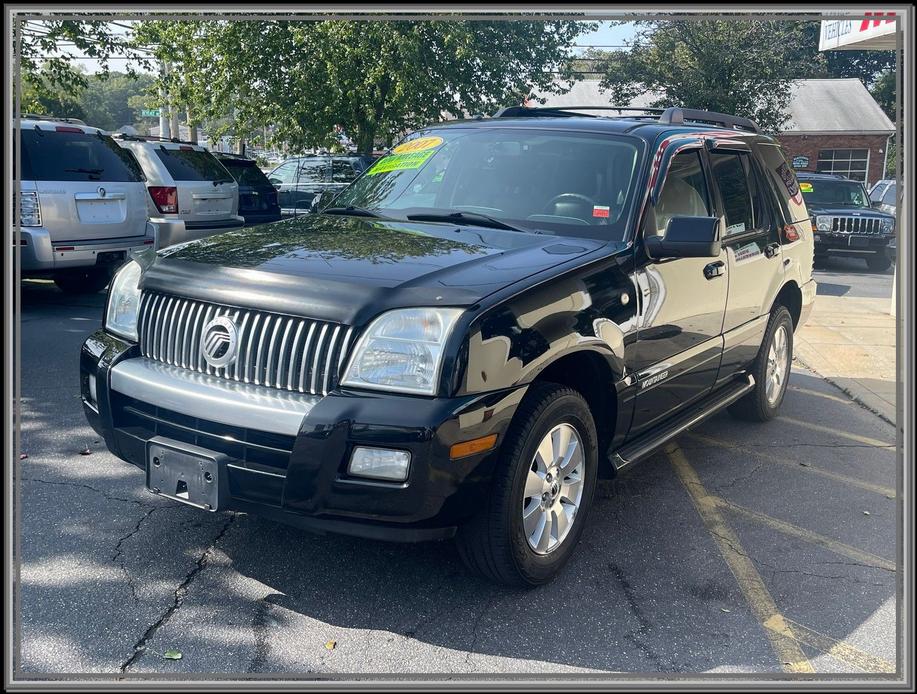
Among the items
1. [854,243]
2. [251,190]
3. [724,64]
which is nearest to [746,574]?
[251,190]

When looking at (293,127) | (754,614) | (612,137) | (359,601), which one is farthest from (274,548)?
(293,127)

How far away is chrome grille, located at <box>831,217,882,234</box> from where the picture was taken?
16781 mm

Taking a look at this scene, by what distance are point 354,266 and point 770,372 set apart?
3.79 meters

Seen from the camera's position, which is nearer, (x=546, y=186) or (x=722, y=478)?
(x=546, y=186)

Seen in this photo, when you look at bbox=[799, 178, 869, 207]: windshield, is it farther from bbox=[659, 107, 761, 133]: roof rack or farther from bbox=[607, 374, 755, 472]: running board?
bbox=[607, 374, 755, 472]: running board

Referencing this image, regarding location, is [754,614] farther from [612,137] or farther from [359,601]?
[612,137]

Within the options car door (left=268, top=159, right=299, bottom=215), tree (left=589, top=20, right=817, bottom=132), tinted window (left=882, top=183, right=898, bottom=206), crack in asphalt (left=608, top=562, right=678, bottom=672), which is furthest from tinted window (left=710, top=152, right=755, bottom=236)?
tree (left=589, top=20, right=817, bottom=132)

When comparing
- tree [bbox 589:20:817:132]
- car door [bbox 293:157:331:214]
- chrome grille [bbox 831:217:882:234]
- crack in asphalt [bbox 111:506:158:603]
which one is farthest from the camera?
tree [bbox 589:20:817:132]

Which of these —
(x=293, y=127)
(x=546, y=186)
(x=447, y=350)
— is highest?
(x=293, y=127)

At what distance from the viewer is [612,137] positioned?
15.4 ft

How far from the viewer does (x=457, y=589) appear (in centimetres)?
376

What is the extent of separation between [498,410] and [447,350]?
1.03 ft

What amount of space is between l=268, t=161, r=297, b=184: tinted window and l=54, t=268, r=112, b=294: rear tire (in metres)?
5.91

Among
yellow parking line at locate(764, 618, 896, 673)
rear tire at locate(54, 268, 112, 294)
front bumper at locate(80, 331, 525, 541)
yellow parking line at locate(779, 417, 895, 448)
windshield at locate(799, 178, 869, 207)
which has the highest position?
windshield at locate(799, 178, 869, 207)
